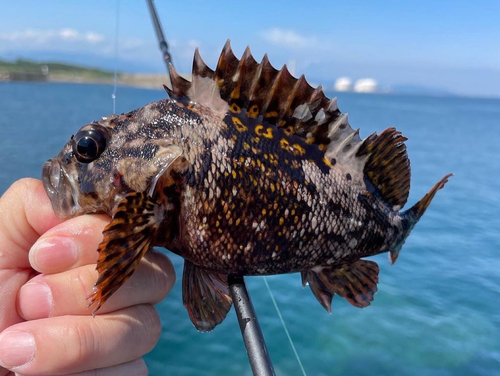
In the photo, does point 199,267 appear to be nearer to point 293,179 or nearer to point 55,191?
point 293,179

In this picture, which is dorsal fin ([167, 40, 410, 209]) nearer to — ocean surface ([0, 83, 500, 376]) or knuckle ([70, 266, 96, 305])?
knuckle ([70, 266, 96, 305])

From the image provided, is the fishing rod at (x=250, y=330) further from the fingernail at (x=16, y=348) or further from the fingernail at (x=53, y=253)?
the fingernail at (x=16, y=348)

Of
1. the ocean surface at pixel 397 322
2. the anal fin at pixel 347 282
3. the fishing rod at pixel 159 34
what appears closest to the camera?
the anal fin at pixel 347 282

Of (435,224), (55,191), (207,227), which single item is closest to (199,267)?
(207,227)

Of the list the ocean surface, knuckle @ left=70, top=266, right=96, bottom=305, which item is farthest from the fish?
the ocean surface

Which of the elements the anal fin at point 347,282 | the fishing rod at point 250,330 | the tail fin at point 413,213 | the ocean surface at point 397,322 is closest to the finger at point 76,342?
the fishing rod at point 250,330

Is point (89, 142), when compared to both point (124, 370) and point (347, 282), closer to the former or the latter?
point (124, 370)

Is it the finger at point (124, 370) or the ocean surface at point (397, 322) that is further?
the ocean surface at point (397, 322)
